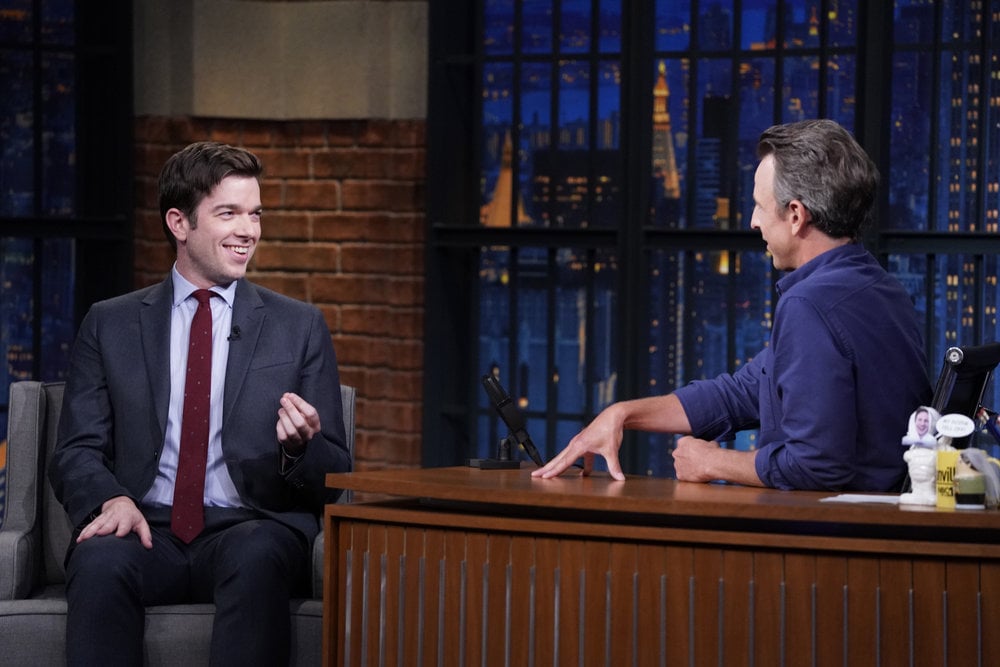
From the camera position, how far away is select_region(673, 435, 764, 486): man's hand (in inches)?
109

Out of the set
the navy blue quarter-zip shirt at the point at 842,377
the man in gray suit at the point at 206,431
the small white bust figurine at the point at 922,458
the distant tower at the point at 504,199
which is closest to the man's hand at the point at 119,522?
the man in gray suit at the point at 206,431

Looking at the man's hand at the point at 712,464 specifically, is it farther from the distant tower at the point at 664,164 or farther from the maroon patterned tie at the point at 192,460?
the distant tower at the point at 664,164

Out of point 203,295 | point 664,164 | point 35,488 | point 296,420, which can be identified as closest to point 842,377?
point 296,420

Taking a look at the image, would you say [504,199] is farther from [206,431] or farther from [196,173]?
[206,431]

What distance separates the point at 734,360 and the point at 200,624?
7.92ft

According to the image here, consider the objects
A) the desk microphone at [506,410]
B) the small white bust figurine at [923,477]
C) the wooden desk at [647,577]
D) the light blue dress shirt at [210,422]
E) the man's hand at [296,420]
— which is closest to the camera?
the wooden desk at [647,577]

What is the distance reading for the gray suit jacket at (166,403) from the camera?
325 cm

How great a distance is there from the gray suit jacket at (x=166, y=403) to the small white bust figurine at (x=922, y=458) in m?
1.31

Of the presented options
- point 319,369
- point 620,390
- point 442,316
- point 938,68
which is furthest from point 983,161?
point 319,369

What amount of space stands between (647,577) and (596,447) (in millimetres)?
442

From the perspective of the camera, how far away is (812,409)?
2645mm

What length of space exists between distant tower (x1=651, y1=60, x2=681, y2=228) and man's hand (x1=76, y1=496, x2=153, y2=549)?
2.41 meters

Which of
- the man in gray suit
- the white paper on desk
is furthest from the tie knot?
the white paper on desk

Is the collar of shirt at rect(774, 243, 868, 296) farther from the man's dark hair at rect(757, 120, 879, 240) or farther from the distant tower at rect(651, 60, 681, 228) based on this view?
the distant tower at rect(651, 60, 681, 228)
